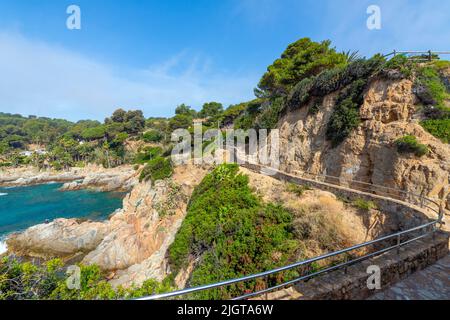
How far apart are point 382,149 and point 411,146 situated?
1.39 metres

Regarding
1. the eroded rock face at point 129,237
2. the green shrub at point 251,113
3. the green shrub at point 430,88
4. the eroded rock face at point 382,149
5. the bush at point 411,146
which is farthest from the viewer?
the green shrub at point 251,113

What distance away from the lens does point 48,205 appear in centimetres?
3234

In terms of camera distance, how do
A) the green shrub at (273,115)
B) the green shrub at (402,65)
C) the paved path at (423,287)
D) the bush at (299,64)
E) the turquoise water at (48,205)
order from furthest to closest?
the turquoise water at (48,205)
the green shrub at (273,115)
the bush at (299,64)
the green shrub at (402,65)
the paved path at (423,287)

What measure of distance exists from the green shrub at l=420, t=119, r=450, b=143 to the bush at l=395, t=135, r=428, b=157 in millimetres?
953

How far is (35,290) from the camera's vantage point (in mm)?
6020

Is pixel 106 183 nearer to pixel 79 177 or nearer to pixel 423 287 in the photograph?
pixel 79 177

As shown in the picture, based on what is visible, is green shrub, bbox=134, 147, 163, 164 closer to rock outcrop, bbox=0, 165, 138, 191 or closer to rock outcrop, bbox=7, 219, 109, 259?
rock outcrop, bbox=0, 165, 138, 191

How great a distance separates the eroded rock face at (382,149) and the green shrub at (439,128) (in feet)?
0.92

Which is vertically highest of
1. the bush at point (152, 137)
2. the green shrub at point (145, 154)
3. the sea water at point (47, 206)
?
the bush at point (152, 137)

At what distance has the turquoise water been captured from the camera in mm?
26625

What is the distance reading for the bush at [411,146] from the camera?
9.23 meters

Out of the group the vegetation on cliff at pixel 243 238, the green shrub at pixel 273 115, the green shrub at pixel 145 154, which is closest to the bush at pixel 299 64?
the green shrub at pixel 273 115

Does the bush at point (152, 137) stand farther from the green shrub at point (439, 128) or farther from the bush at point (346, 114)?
the green shrub at point (439, 128)
